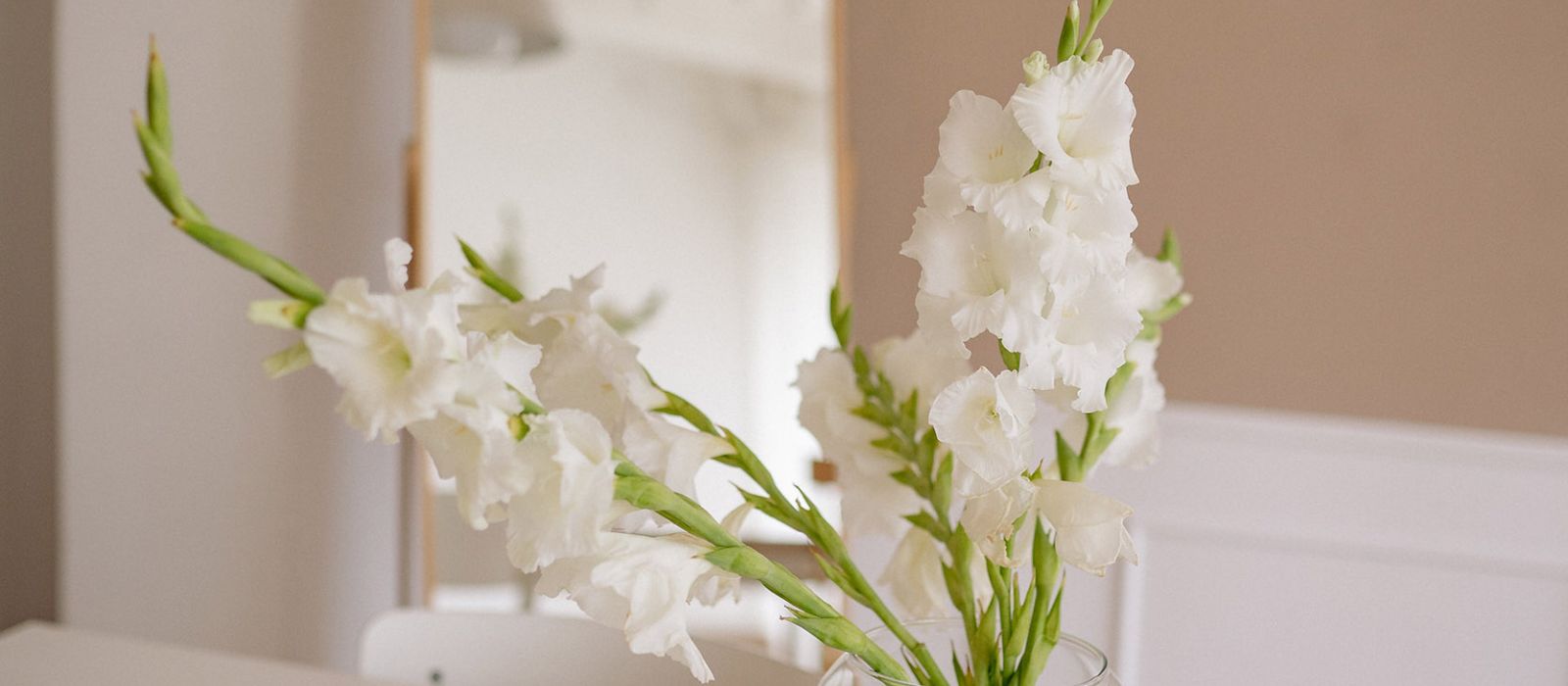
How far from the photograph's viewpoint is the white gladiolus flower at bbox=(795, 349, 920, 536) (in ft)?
2.83

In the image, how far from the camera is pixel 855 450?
86 centimetres

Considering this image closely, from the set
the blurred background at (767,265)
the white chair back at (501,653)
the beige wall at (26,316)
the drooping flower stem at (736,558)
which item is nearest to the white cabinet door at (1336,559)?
the blurred background at (767,265)

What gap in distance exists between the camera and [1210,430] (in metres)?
1.86

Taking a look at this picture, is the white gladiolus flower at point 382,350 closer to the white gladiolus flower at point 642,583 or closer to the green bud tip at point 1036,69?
the white gladiolus flower at point 642,583

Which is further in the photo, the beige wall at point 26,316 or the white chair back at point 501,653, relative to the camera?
the beige wall at point 26,316

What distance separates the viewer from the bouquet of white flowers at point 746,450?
57 cm

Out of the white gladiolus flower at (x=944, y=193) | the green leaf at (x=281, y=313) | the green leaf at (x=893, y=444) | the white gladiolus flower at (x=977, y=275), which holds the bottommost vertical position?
the green leaf at (x=893, y=444)

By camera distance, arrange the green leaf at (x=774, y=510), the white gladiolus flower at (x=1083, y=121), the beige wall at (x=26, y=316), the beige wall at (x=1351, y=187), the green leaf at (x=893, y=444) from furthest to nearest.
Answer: the beige wall at (x=26, y=316) → the beige wall at (x=1351, y=187) → the green leaf at (x=893, y=444) → the green leaf at (x=774, y=510) → the white gladiolus flower at (x=1083, y=121)

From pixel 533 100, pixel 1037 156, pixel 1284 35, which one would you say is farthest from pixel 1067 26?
pixel 533 100

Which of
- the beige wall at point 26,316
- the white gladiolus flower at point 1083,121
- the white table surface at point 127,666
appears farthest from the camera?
the beige wall at point 26,316

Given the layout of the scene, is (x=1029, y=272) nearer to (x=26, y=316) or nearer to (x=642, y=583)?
(x=642, y=583)

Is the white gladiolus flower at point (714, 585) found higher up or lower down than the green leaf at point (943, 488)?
lower down

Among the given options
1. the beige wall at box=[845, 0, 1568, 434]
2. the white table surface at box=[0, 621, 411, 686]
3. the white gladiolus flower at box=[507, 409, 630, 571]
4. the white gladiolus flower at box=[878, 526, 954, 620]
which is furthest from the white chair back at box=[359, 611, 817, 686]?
the beige wall at box=[845, 0, 1568, 434]

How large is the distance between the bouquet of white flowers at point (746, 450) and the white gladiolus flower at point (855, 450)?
2.6 inches
